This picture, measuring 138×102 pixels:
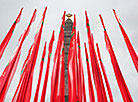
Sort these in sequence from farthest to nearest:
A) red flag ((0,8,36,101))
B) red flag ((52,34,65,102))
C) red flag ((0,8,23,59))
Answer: red flag ((0,8,23,59))
red flag ((52,34,65,102))
red flag ((0,8,36,101))

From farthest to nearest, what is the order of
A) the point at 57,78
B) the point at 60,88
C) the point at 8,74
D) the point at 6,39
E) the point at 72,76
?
the point at 6,39
the point at 72,76
the point at 57,78
the point at 60,88
the point at 8,74

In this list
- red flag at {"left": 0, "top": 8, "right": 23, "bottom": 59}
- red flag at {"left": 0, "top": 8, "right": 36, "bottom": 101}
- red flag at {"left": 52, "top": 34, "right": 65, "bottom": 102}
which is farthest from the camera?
red flag at {"left": 0, "top": 8, "right": 23, "bottom": 59}

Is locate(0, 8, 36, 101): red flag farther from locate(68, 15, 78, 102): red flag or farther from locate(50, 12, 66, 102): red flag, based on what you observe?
locate(68, 15, 78, 102): red flag

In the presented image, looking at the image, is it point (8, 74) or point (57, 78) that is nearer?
point (8, 74)

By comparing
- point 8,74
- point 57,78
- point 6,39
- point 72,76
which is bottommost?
point 8,74

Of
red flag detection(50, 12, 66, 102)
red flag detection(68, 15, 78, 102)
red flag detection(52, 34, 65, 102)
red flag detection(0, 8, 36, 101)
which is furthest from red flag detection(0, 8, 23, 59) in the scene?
red flag detection(68, 15, 78, 102)

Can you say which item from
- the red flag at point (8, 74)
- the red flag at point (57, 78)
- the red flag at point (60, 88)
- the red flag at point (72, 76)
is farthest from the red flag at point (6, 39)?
the red flag at point (72, 76)

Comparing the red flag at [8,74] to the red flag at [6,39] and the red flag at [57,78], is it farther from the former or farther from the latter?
the red flag at [57,78]

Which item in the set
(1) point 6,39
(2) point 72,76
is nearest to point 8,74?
(1) point 6,39

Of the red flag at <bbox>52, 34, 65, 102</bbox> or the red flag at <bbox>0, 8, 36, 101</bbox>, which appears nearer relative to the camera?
the red flag at <bbox>0, 8, 36, 101</bbox>

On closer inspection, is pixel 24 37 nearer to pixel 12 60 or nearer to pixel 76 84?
pixel 12 60

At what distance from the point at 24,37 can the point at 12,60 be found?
1.54 metres

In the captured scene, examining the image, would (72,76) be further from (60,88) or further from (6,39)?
(6,39)

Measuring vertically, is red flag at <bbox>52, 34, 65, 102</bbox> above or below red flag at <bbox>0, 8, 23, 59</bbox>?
below
